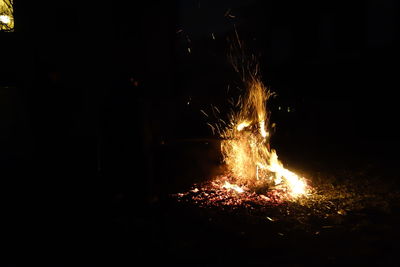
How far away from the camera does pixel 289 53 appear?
13367mm

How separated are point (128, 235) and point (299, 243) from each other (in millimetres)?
2380

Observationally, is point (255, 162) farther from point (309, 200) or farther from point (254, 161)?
point (309, 200)

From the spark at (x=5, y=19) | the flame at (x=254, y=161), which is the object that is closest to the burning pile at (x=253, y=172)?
the flame at (x=254, y=161)

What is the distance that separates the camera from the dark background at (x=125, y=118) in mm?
4949

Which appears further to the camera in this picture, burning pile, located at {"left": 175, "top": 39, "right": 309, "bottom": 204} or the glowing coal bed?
burning pile, located at {"left": 175, "top": 39, "right": 309, "bottom": 204}

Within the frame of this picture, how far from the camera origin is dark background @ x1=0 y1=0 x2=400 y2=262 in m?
4.95

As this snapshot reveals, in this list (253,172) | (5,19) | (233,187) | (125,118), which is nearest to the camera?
(125,118)

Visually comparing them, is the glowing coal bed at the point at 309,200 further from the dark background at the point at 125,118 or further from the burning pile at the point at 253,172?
the dark background at the point at 125,118

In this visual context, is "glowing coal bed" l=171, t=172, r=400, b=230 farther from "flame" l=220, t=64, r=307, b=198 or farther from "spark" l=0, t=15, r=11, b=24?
"spark" l=0, t=15, r=11, b=24

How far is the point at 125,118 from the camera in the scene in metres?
4.95

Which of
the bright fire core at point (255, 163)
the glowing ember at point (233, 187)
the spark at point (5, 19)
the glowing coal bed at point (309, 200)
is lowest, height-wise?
the glowing coal bed at point (309, 200)

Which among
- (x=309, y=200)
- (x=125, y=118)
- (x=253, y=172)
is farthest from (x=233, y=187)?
(x=125, y=118)

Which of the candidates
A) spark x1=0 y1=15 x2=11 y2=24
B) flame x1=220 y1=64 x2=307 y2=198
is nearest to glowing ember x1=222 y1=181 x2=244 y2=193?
flame x1=220 y1=64 x2=307 y2=198

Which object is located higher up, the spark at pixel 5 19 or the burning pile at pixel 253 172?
the spark at pixel 5 19
